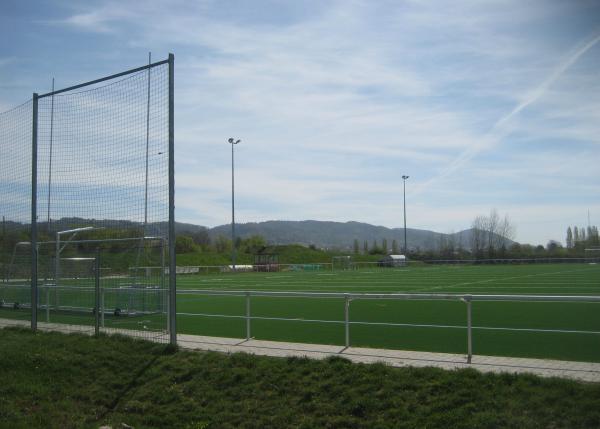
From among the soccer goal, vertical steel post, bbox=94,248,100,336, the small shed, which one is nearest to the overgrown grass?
vertical steel post, bbox=94,248,100,336

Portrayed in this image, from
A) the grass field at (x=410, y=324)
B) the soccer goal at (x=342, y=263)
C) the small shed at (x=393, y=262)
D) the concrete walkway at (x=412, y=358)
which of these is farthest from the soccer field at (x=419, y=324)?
the small shed at (x=393, y=262)

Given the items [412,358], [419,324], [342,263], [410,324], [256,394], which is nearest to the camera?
[256,394]

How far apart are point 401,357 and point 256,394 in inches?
95.9

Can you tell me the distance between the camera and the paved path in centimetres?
848

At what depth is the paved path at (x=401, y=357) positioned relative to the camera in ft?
27.8

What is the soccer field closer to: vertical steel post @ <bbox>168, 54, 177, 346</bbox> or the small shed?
vertical steel post @ <bbox>168, 54, 177, 346</bbox>

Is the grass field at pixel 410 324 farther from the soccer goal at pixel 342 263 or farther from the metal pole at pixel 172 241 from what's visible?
the soccer goal at pixel 342 263

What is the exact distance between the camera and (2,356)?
11.0 m

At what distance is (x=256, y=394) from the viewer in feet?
28.7

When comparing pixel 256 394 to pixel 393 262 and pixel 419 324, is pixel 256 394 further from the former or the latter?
pixel 393 262

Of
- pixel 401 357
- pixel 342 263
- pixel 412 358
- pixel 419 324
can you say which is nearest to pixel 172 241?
pixel 401 357

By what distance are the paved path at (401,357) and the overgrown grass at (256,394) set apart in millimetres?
517

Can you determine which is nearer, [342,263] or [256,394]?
[256,394]

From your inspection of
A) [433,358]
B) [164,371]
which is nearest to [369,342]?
[433,358]
